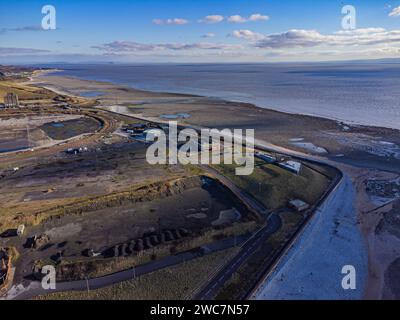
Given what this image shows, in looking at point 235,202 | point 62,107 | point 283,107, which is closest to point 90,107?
point 62,107

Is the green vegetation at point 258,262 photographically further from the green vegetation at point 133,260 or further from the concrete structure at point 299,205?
the green vegetation at point 133,260

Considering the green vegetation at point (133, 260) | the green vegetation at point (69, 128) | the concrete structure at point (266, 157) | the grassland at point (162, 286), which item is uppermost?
the green vegetation at point (69, 128)

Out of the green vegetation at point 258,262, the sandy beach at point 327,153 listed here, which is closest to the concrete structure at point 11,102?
the sandy beach at point 327,153

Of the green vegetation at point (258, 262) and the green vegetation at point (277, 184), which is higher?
the green vegetation at point (277, 184)

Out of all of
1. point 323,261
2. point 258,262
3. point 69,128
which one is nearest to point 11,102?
point 69,128

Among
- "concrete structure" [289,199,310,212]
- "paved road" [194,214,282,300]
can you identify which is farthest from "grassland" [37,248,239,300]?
"concrete structure" [289,199,310,212]
